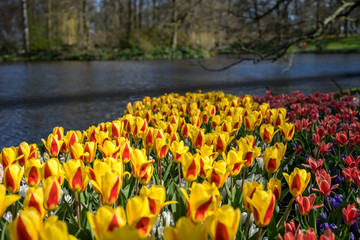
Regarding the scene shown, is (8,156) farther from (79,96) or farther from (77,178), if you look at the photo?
(79,96)

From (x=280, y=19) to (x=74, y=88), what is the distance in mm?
7047

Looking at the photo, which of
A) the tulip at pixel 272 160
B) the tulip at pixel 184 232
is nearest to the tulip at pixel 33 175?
the tulip at pixel 184 232

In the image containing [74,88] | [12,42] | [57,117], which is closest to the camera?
[57,117]

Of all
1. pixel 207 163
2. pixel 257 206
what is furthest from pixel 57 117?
pixel 257 206

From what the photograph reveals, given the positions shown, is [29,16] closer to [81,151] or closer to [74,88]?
[74,88]

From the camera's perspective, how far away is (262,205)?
1374mm

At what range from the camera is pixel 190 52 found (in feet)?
112

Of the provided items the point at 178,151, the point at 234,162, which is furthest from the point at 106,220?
the point at 178,151

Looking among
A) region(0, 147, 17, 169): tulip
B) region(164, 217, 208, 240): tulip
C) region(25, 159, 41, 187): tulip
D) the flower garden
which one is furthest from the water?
region(164, 217, 208, 240): tulip

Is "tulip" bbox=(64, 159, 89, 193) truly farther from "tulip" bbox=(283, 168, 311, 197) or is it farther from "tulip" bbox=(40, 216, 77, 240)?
"tulip" bbox=(283, 168, 311, 197)

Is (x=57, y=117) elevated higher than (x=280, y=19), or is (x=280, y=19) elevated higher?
(x=280, y=19)

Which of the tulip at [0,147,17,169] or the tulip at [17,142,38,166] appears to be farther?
the tulip at [17,142,38,166]

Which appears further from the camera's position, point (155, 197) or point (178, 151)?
point (178, 151)

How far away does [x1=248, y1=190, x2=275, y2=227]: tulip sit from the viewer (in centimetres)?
135
